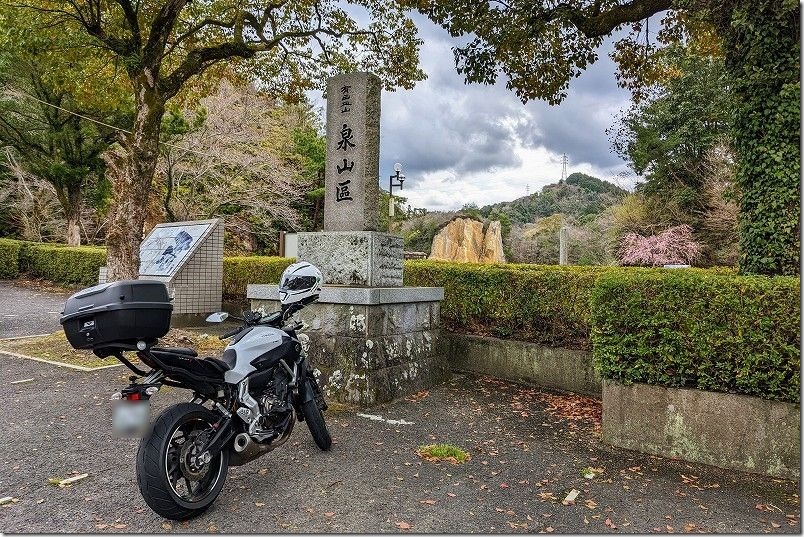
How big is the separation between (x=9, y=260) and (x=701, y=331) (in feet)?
72.9

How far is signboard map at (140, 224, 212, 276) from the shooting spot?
935 centimetres

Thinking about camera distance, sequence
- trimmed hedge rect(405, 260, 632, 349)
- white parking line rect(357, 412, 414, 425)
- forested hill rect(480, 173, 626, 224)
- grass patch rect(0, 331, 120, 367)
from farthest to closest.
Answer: forested hill rect(480, 173, 626, 224), grass patch rect(0, 331, 120, 367), trimmed hedge rect(405, 260, 632, 349), white parking line rect(357, 412, 414, 425)

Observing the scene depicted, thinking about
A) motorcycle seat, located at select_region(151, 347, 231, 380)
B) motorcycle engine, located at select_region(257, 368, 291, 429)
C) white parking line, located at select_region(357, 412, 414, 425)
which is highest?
motorcycle seat, located at select_region(151, 347, 231, 380)

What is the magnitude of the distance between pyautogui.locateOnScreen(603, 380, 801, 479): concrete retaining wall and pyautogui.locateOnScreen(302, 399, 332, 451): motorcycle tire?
214 centimetres

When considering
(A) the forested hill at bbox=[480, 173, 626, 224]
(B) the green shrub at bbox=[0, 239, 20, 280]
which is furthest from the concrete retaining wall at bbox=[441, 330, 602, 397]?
(A) the forested hill at bbox=[480, 173, 626, 224]

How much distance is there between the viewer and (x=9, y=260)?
19.0m

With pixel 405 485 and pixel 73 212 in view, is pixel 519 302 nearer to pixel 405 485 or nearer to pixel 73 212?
pixel 405 485

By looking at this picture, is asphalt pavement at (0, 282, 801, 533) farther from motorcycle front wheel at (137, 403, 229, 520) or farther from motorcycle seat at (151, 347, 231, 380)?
motorcycle seat at (151, 347, 231, 380)

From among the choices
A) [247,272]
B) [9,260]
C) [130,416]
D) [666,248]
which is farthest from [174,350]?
[9,260]

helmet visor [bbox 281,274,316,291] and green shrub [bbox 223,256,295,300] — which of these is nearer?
helmet visor [bbox 281,274,316,291]

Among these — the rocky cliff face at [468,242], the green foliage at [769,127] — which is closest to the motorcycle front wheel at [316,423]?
the green foliage at [769,127]

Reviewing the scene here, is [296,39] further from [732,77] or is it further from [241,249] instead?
[241,249]

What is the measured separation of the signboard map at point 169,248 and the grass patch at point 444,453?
672cm

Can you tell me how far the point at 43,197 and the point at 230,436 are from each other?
22871 mm
